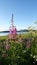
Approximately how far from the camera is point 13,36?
15.9 feet

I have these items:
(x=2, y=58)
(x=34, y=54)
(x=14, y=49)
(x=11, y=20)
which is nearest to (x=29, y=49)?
(x=34, y=54)

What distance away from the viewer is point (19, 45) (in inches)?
237

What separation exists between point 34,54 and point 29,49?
21 centimetres

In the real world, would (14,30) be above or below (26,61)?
above

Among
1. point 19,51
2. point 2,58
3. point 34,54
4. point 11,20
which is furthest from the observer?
A: point 34,54

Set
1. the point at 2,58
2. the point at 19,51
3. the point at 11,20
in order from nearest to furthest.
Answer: the point at 11,20 → the point at 2,58 → the point at 19,51

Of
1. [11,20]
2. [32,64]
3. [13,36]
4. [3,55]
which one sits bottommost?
[32,64]

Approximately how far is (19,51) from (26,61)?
12.9 inches

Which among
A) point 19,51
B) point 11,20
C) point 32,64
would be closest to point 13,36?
point 11,20

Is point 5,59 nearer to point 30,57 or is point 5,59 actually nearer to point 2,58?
point 2,58

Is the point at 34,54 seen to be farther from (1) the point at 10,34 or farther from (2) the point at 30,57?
(1) the point at 10,34

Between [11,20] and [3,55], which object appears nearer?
[11,20]

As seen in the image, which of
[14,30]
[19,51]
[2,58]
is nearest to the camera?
[14,30]

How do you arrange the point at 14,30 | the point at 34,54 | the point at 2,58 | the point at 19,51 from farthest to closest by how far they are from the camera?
the point at 34,54 → the point at 19,51 → the point at 2,58 → the point at 14,30
